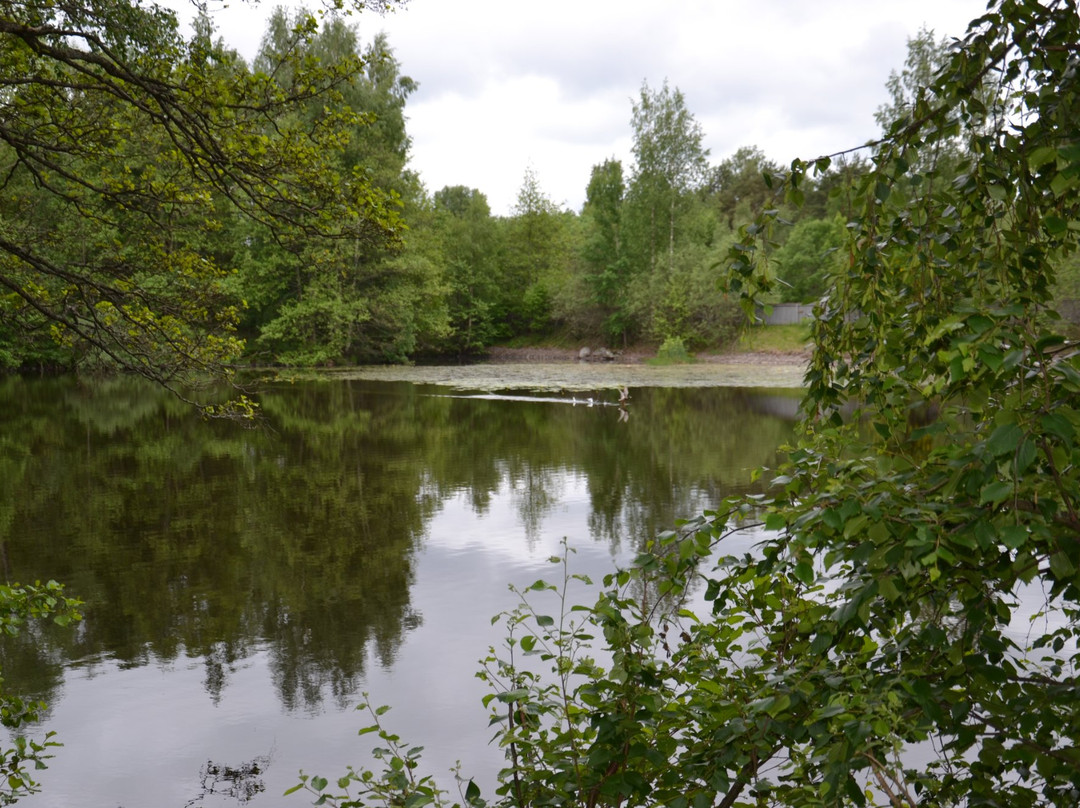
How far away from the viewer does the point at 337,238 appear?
6758 millimetres

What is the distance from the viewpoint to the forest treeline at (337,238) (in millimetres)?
6273

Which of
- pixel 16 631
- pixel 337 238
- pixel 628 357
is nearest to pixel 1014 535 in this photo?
pixel 16 631

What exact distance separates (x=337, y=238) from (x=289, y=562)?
4854 mm

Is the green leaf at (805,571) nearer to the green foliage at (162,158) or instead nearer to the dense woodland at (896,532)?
the dense woodland at (896,532)

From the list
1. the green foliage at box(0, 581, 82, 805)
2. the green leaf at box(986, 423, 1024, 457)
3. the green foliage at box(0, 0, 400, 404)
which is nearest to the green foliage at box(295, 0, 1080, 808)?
the green leaf at box(986, 423, 1024, 457)

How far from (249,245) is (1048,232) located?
43337 millimetres

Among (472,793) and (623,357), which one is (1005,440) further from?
(623,357)

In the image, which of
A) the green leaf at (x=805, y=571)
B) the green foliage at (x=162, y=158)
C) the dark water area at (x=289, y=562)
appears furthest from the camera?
the dark water area at (x=289, y=562)

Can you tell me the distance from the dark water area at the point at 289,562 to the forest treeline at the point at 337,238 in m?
2.59

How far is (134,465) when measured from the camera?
16312 mm

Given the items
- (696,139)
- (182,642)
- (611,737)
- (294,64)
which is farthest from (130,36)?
(696,139)

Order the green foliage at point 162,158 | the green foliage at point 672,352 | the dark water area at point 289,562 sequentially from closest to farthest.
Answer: the green foliage at point 162,158 < the dark water area at point 289,562 < the green foliage at point 672,352

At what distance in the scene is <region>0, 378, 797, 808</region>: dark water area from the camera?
5.96 m

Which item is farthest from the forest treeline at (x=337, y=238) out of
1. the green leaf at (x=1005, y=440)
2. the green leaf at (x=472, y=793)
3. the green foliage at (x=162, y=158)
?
the green leaf at (x=472, y=793)
